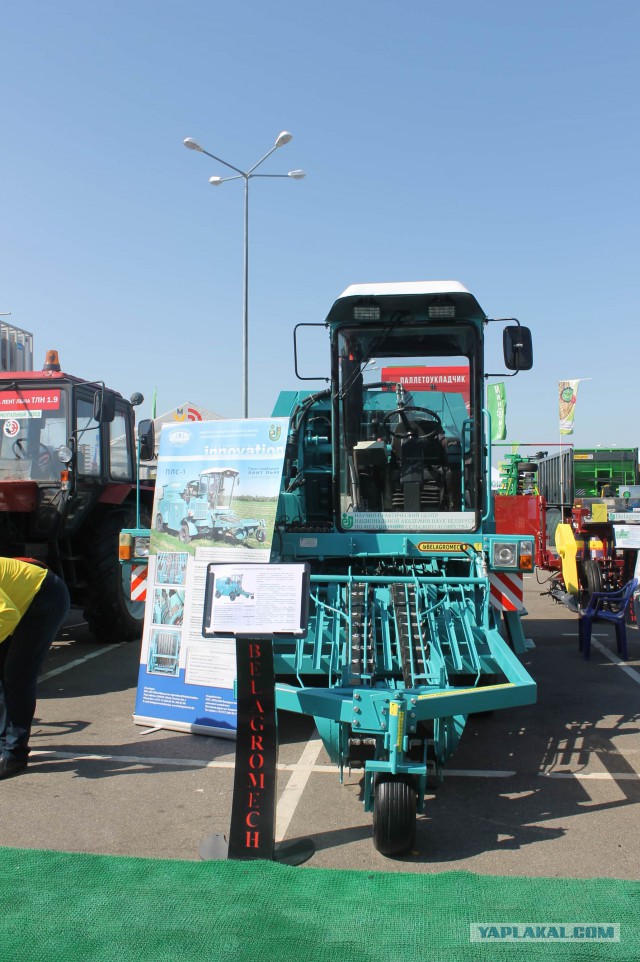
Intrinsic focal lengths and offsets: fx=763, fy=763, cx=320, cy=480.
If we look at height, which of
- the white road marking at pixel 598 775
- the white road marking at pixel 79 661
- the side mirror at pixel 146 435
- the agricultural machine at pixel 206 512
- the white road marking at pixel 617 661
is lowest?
the white road marking at pixel 617 661

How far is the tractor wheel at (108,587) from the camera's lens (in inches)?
298

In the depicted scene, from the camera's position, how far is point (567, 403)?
2103 centimetres

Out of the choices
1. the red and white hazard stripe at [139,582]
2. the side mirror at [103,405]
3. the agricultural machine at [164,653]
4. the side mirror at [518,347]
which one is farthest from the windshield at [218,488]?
the side mirror at [103,405]

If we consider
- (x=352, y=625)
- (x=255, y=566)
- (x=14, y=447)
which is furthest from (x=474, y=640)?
(x=14, y=447)

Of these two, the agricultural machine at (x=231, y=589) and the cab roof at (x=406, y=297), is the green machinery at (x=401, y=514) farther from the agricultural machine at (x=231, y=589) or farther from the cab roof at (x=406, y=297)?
the agricultural machine at (x=231, y=589)

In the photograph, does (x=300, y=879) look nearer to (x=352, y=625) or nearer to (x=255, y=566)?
(x=255, y=566)

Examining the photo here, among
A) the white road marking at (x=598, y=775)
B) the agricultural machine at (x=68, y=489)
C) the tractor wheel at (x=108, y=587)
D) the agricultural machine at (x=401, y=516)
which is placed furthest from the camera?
the tractor wheel at (x=108, y=587)

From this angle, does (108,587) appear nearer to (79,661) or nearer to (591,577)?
(79,661)

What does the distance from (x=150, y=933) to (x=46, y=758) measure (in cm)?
222

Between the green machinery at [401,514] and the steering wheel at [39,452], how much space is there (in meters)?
2.78

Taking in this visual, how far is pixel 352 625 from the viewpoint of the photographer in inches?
181

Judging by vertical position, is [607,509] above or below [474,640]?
above

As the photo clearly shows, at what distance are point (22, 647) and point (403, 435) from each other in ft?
9.76

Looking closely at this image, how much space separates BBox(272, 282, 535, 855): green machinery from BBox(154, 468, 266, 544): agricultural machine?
0.44m
